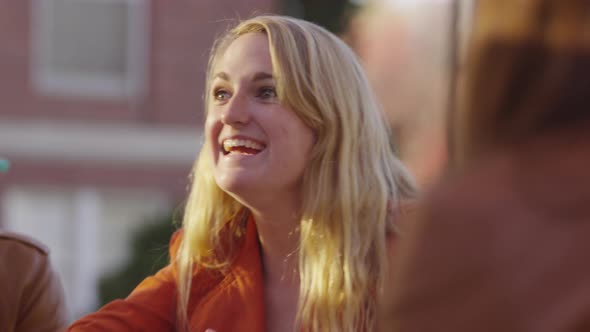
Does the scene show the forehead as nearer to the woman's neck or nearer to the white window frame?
the woman's neck

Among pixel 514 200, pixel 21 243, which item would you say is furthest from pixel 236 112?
pixel 514 200

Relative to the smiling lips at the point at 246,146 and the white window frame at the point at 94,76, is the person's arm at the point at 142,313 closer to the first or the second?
the smiling lips at the point at 246,146

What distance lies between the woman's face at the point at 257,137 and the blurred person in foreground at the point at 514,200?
145 cm

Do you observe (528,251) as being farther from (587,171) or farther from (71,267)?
(71,267)

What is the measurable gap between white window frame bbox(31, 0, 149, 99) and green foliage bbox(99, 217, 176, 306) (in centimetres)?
372

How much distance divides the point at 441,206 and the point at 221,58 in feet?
5.67

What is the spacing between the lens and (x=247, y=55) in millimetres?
2725

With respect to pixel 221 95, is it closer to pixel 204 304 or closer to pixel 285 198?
pixel 285 198

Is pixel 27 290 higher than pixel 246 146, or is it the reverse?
pixel 246 146

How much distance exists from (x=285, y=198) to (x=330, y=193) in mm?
110

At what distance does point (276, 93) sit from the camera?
2662 mm

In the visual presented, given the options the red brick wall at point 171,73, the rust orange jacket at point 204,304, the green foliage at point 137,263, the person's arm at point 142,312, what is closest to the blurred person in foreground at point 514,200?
the rust orange jacket at point 204,304

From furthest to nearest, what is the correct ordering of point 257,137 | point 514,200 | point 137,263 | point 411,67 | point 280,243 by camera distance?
point 137,263 < point 411,67 < point 280,243 < point 257,137 < point 514,200

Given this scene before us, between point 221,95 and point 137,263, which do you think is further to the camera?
point 137,263
